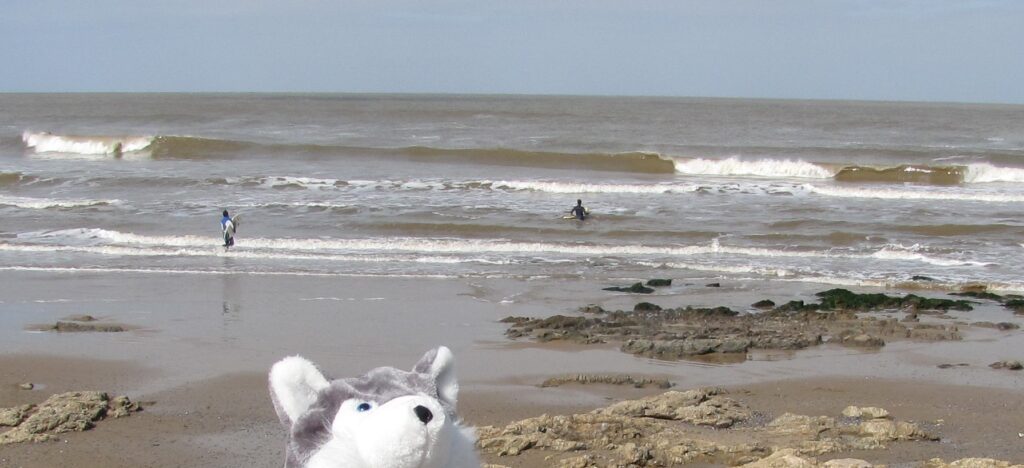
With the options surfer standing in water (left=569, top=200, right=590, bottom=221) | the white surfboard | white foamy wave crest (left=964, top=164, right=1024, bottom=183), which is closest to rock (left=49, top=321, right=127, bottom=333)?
the white surfboard

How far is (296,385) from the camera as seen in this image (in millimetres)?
2717

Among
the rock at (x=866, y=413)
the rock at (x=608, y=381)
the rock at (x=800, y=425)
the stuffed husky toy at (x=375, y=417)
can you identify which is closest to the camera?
the stuffed husky toy at (x=375, y=417)

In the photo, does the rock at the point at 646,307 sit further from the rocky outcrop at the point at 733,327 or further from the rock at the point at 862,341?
the rock at the point at 862,341

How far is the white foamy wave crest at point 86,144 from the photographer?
4575 cm

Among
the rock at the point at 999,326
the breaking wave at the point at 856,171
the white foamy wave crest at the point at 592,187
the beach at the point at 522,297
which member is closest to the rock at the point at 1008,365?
the beach at the point at 522,297

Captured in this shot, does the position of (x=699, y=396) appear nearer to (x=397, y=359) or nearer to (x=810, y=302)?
(x=397, y=359)

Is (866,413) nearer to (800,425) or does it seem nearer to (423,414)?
(800,425)

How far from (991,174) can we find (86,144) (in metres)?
37.1

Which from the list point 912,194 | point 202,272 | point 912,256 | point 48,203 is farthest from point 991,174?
point 48,203

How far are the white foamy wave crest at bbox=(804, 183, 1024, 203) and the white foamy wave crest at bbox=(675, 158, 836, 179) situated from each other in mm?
6074

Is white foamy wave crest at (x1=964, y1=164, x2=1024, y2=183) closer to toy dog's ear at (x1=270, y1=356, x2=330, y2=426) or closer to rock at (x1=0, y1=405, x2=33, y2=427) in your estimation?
rock at (x1=0, y1=405, x2=33, y2=427)

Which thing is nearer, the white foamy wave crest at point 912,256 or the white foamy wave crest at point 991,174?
the white foamy wave crest at point 912,256

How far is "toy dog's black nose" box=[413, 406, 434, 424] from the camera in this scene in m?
2.39

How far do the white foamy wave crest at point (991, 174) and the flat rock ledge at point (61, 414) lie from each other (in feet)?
111
